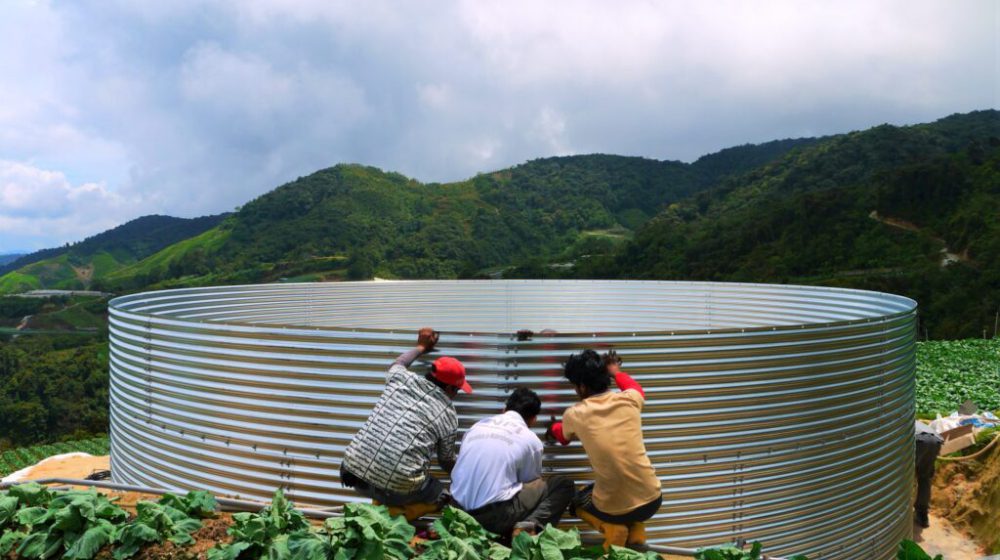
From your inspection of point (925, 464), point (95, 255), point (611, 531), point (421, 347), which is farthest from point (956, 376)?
point (95, 255)

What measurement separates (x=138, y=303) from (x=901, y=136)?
Result: 59330mm

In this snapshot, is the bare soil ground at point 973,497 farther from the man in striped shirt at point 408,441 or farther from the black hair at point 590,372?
the man in striped shirt at point 408,441

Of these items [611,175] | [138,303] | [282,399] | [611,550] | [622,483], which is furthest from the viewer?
[611,175]

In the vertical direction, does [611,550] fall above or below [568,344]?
below

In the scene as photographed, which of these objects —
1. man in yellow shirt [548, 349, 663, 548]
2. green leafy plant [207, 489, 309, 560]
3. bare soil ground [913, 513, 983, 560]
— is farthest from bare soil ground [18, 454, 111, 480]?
bare soil ground [913, 513, 983, 560]

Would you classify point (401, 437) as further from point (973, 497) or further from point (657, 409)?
point (973, 497)

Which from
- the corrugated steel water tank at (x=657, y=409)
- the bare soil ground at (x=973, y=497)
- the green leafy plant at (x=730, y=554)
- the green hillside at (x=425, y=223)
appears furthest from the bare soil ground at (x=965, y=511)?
the green hillside at (x=425, y=223)

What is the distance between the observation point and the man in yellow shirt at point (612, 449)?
422 centimetres

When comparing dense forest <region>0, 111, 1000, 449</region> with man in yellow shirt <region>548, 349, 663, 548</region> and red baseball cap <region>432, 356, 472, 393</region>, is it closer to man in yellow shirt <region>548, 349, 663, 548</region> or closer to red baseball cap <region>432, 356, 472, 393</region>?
man in yellow shirt <region>548, 349, 663, 548</region>

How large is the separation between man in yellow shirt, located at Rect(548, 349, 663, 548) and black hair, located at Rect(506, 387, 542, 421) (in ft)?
0.84

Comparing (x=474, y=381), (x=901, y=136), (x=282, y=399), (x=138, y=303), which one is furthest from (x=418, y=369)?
(x=901, y=136)

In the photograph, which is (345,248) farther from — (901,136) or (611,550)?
(611,550)

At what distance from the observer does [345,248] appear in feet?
189

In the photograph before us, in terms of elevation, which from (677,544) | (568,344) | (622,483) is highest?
(568,344)
